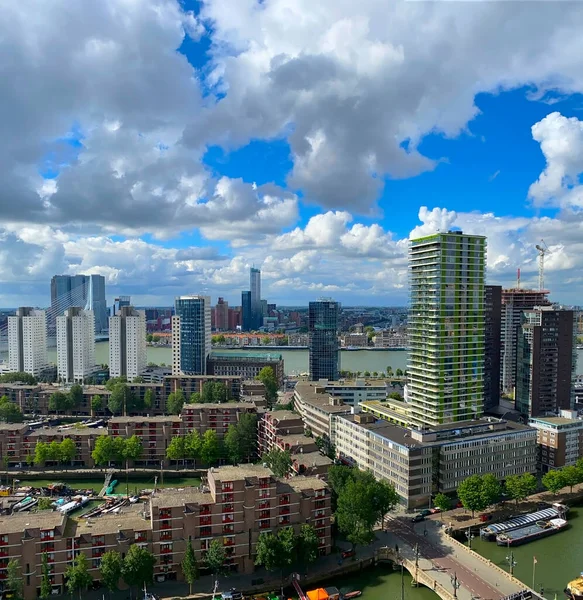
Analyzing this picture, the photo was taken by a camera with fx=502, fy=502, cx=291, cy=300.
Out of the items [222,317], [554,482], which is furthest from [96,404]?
[222,317]

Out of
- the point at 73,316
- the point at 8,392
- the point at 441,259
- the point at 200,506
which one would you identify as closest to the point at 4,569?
the point at 200,506

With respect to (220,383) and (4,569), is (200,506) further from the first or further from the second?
(220,383)

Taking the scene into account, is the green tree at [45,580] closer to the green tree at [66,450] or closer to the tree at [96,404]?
the green tree at [66,450]

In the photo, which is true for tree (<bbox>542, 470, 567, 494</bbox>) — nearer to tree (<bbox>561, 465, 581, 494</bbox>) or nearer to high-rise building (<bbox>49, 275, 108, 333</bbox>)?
tree (<bbox>561, 465, 581, 494</bbox>)

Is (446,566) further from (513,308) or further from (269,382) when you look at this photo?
(513,308)

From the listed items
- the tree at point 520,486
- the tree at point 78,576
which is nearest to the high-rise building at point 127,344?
the tree at point 78,576

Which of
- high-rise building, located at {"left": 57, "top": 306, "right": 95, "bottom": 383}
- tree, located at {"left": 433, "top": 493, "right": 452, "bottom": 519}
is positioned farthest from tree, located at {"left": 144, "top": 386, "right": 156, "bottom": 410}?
tree, located at {"left": 433, "top": 493, "right": 452, "bottom": 519}

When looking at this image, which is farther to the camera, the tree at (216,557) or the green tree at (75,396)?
the green tree at (75,396)
